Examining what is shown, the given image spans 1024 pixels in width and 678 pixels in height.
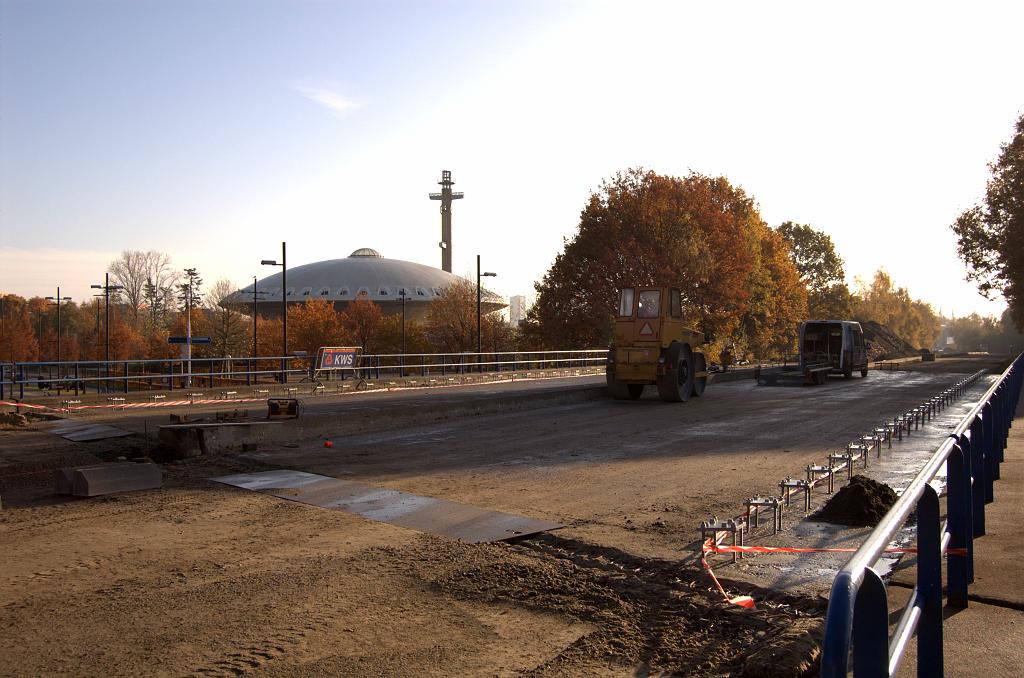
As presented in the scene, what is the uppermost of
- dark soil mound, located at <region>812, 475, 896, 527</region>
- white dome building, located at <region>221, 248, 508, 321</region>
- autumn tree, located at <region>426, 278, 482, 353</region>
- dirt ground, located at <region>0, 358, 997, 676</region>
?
white dome building, located at <region>221, 248, 508, 321</region>

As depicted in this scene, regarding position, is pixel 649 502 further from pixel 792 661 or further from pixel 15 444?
pixel 15 444

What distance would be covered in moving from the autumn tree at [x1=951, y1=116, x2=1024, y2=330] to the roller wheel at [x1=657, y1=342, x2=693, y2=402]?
89.4ft

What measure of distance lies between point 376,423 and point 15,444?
6298 mm

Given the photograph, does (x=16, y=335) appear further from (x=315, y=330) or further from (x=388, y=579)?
(x=388, y=579)

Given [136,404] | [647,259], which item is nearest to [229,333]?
[647,259]

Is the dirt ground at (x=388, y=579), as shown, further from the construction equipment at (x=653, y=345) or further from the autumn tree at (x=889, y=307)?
the autumn tree at (x=889, y=307)

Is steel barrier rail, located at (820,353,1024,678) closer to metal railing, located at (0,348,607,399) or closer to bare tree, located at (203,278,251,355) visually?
metal railing, located at (0,348,607,399)

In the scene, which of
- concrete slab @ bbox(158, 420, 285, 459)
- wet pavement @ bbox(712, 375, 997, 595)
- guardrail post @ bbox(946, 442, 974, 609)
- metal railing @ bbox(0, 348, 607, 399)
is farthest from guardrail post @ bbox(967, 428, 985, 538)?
metal railing @ bbox(0, 348, 607, 399)

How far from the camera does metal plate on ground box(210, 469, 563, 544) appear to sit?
7.62 m

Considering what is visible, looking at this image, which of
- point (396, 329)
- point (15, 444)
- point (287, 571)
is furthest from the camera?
point (396, 329)

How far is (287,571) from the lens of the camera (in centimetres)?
630

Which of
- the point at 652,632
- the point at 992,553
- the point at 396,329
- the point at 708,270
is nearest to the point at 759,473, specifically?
the point at 992,553

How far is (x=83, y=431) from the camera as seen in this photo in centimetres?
1454

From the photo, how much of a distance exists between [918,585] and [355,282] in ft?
402
